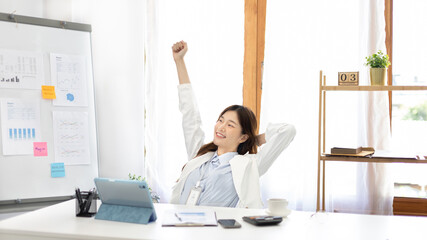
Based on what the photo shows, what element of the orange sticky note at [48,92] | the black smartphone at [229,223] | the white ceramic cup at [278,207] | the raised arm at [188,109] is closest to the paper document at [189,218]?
the black smartphone at [229,223]

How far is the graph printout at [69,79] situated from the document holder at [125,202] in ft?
5.65

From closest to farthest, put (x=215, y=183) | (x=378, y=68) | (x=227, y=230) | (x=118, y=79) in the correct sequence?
(x=227, y=230), (x=215, y=183), (x=378, y=68), (x=118, y=79)

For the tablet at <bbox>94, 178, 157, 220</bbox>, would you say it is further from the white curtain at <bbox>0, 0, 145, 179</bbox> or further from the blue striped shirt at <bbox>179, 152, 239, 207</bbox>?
the white curtain at <bbox>0, 0, 145, 179</bbox>

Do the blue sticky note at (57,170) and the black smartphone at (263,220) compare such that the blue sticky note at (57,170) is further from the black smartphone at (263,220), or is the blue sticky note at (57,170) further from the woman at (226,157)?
the black smartphone at (263,220)

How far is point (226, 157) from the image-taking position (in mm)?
2197

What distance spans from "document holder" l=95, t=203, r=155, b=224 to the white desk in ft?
0.09

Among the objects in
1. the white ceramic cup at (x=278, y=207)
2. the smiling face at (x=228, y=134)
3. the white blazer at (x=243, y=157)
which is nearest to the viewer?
the white ceramic cup at (x=278, y=207)

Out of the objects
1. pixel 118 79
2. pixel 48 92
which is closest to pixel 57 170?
pixel 48 92

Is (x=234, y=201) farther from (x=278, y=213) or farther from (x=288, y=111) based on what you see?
(x=288, y=111)

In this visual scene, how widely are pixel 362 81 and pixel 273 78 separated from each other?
1.94ft

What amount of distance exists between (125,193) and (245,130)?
84 cm

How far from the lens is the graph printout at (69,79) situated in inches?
125

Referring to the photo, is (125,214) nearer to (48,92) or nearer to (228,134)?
(228,134)

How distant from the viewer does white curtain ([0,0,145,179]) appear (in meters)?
3.50
